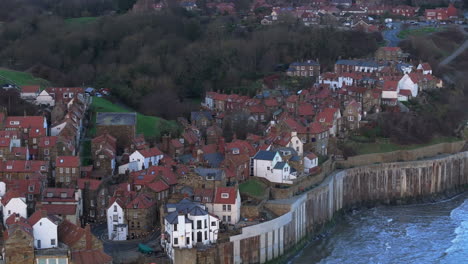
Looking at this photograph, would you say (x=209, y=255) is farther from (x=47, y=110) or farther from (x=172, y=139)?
(x=47, y=110)

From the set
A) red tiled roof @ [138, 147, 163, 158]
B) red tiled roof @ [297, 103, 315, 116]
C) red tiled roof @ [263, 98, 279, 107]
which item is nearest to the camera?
red tiled roof @ [138, 147, 163, 158]

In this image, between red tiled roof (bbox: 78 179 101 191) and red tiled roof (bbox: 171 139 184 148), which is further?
red tiled roof (bbox: 171 139 184 148)

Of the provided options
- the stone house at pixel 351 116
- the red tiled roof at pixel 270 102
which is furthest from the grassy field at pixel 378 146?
the red tiled roof at pixel 270 102

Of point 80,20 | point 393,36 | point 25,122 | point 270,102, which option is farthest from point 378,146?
point 80,20

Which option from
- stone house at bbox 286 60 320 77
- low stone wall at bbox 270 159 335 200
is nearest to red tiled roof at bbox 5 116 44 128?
low stone wall at bbox 270 159 335 200

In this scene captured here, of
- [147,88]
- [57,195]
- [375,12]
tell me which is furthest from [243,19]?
[57,195]

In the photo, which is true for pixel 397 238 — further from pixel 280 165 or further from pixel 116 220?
pixel 116 220

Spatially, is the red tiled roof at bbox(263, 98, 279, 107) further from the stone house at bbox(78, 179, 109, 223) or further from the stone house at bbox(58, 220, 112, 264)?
the stone house at bbox(58, 220, 112, 264)
